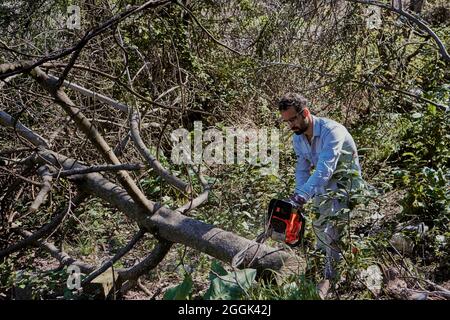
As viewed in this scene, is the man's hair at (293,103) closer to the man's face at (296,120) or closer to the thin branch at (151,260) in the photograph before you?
the man's face at (296,120)

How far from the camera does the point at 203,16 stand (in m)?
7.64

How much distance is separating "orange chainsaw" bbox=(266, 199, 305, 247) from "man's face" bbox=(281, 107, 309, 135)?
0.63m

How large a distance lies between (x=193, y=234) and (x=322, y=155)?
1.04 meters

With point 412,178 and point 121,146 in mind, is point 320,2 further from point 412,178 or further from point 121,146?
point 121,146

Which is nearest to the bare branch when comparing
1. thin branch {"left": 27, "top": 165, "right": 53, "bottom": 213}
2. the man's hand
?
thin branch {"left": 27, "top": 165, "right": 53, "bottom": 213}

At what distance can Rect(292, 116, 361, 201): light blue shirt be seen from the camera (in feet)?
12.2

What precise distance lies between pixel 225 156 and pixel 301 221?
2.77 meters

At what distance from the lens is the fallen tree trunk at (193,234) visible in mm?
3371

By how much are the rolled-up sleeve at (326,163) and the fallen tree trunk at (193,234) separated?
0.53 meters

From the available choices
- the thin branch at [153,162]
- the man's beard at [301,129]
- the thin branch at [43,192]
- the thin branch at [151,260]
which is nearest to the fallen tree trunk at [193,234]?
the thin branch at [151,260]

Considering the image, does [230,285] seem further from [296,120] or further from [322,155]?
[296,120]

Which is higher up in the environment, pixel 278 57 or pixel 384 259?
pixel 278 57

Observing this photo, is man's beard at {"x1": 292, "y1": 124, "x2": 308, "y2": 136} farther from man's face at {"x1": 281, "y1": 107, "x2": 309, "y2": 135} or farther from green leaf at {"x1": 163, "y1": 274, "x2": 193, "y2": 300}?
green leaf at {"x1": 163, "y1": 274, "x2": 193, "y2": 300}

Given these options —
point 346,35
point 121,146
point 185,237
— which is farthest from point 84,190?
point 346,35
